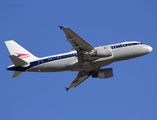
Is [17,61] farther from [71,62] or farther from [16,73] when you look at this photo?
[71,62]

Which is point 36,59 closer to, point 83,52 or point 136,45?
point 83,52

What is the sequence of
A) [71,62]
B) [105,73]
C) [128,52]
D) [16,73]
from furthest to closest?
[105,73] → [128,52] → [16,73] → [71,62]

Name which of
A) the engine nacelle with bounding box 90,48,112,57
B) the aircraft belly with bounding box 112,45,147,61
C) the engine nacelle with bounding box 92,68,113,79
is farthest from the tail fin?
the aircraft belly with bounding box 112,45,147,61

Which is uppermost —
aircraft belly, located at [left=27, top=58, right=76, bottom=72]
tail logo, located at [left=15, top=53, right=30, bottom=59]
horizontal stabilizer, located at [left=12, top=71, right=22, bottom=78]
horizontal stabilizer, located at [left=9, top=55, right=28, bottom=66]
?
tail logo, located at [left=15, top=53, right=30, bottom=59]

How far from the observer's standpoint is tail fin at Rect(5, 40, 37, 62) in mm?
53688

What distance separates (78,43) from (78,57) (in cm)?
337

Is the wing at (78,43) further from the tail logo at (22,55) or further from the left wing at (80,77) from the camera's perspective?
the tail logo at (22,55)

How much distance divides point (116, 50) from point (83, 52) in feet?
21.5

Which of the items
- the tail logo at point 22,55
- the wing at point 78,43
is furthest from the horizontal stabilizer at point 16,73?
the wing at point 78,43

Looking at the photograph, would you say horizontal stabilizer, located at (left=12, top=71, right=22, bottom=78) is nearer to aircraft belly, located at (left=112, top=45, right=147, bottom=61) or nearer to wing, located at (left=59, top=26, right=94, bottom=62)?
wing, located at (left=59, top=26, right=94, bottom=62)

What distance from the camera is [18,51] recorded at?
5447 cm

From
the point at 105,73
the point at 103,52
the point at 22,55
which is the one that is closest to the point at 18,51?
the point at 22,55

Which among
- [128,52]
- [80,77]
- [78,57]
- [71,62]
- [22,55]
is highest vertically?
[22,55]

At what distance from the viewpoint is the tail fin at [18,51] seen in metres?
53.7
